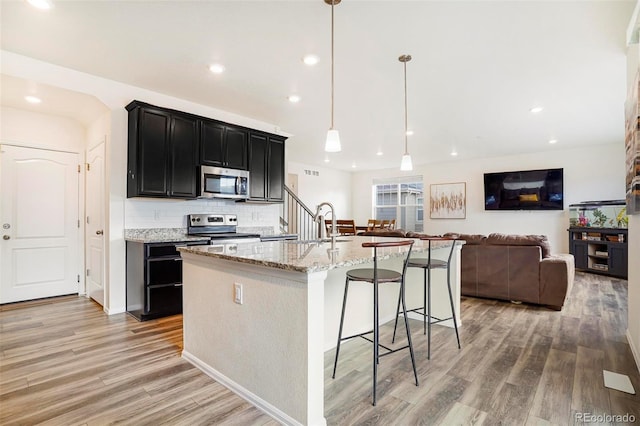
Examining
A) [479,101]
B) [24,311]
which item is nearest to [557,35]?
[479,101]

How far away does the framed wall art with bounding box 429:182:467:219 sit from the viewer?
27.5ft

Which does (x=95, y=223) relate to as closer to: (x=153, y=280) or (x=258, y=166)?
(x=153, y=280)

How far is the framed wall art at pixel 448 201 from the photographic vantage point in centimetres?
838

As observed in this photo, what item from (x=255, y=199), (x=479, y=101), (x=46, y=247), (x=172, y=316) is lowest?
(x=172, y=316)

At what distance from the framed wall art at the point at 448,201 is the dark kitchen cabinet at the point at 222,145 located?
6.01 meters

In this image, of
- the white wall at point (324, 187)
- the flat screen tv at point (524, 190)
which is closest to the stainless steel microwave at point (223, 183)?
the white wall at point (324, 187)

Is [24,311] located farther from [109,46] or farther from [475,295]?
[475,295]

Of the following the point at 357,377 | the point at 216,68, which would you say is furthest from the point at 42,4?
the point at 357,377

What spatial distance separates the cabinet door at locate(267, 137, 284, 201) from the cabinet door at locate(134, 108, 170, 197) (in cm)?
155

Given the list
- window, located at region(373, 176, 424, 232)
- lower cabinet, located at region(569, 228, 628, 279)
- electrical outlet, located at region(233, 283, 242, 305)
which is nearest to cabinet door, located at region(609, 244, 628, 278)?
lower cabinet, located at region(569, 228, 628, 279)

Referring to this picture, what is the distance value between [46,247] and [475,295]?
5792 millimetres

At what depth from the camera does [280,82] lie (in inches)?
142

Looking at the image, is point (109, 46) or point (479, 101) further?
point (479, 101)

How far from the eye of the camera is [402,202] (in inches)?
388
